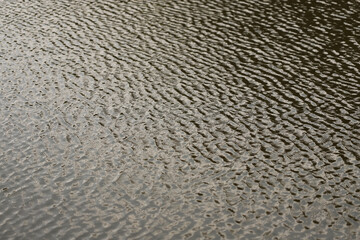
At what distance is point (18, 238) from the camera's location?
84.0 ft

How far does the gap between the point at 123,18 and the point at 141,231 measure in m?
30.0

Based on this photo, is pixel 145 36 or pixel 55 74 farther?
pixel 145 36

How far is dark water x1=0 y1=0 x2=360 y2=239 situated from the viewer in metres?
26.5

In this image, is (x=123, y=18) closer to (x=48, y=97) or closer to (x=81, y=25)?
(x=81, y=25)

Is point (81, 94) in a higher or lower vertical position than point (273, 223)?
lower

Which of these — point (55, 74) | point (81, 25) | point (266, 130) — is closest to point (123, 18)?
point (81, 25)

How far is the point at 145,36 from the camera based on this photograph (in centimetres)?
4725

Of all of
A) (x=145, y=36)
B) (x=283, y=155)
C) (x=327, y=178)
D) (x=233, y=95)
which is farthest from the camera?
(x=145, y=36)

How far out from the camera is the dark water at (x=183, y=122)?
26516mm

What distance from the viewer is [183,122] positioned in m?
34.3

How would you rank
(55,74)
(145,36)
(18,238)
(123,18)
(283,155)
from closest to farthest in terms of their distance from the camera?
(18,238) → (283,155) → (55,74) → (145,36) → (123,18)

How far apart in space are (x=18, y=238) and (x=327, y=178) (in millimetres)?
15784

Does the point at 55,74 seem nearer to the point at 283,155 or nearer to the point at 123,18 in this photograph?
the point at 123,18

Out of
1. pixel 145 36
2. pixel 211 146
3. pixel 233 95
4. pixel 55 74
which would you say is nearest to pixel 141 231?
pixel 211 146
